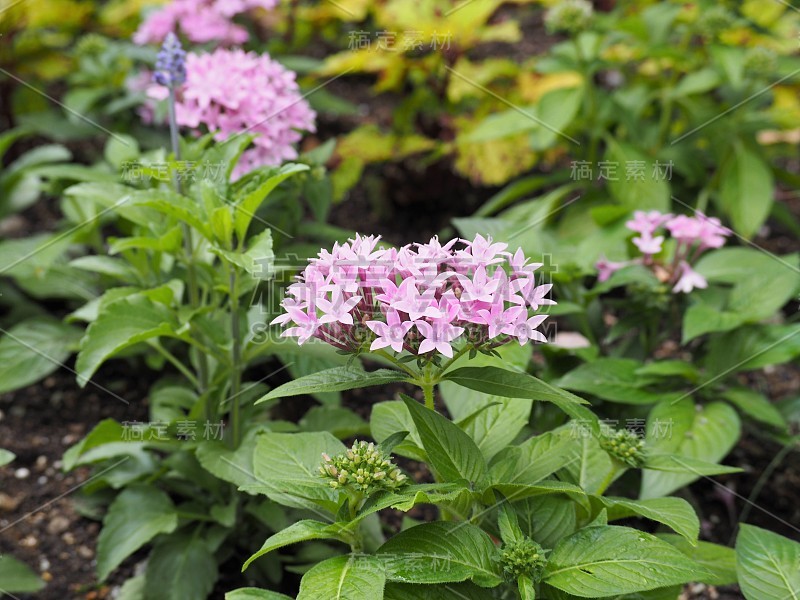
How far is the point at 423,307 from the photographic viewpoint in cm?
122

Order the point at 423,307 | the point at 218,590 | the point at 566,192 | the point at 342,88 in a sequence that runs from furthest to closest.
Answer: the point at 342,88, the point at 566,192, the point at 218,590, the point at 423,307

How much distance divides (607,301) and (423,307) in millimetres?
1166

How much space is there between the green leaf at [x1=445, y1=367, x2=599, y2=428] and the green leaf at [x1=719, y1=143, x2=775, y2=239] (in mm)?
1791

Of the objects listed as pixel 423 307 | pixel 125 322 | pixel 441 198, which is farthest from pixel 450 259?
pixel 441 198

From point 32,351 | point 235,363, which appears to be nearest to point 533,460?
point 235,363

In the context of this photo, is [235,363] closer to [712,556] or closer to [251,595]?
[251,595]

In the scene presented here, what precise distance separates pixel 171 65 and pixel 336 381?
1.08 metres

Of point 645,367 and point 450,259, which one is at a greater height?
point 450,259

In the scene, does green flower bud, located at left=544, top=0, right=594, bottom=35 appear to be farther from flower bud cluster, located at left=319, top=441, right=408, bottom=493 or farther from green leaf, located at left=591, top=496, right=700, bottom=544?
flower bud cluster, located at left=319, top=441, right=408, bottom=493

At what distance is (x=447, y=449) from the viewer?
137 centimetres

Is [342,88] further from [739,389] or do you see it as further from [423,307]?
[423,307]

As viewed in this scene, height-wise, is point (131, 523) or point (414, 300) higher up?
point (414, 300)

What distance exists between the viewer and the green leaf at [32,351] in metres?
2.24

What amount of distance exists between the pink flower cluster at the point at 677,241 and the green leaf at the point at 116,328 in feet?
3.73
